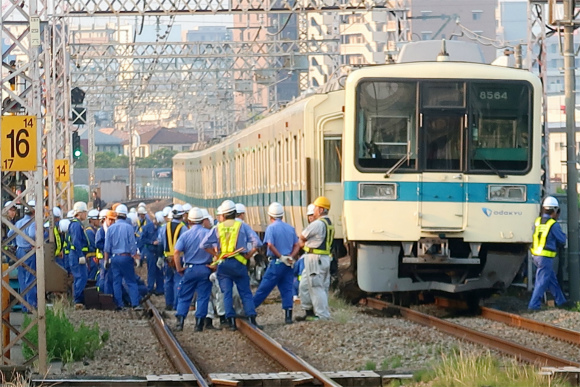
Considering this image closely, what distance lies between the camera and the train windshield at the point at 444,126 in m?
15.5

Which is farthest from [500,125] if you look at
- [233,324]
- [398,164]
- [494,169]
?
[233,324]

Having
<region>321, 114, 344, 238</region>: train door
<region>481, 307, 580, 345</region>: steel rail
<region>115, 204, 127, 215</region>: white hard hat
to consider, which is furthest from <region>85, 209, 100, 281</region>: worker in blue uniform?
<region>481, 307, 580, 345</region>: steel rail

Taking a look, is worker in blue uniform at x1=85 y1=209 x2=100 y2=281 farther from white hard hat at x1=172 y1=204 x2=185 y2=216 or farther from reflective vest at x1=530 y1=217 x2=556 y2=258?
reflective vest at x1=530 y1=217 x2=556 y2=258

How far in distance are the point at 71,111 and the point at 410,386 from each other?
22589 millimetres

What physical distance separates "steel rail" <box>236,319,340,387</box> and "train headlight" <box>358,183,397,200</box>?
2232 mm

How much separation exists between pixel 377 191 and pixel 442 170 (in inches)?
34.4

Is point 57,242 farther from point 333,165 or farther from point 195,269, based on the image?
point 195,269

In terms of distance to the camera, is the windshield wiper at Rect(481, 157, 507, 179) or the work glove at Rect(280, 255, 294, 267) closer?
the work glove at Rect(280, 255, 294, 267)

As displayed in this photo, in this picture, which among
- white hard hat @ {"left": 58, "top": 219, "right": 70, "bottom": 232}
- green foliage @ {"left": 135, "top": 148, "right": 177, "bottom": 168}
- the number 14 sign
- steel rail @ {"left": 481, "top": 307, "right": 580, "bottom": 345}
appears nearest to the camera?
the number 14 sign

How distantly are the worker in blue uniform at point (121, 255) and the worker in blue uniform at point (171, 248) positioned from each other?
0.49 metres

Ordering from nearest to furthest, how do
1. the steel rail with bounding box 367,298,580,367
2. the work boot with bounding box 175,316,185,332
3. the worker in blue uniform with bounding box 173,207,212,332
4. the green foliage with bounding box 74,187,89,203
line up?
1. the steel rail with bounding box 367,298,580,367
2. the worker in blue uniform with bounding box 173,207,212,332
3. the work boot with bounding box 175,316,185,332
4. the green foliage with bounding box 74,187,89,203

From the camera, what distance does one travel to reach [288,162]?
2014cm

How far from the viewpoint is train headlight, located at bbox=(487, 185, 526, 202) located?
50.9ft

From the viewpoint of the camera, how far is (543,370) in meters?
9.91
